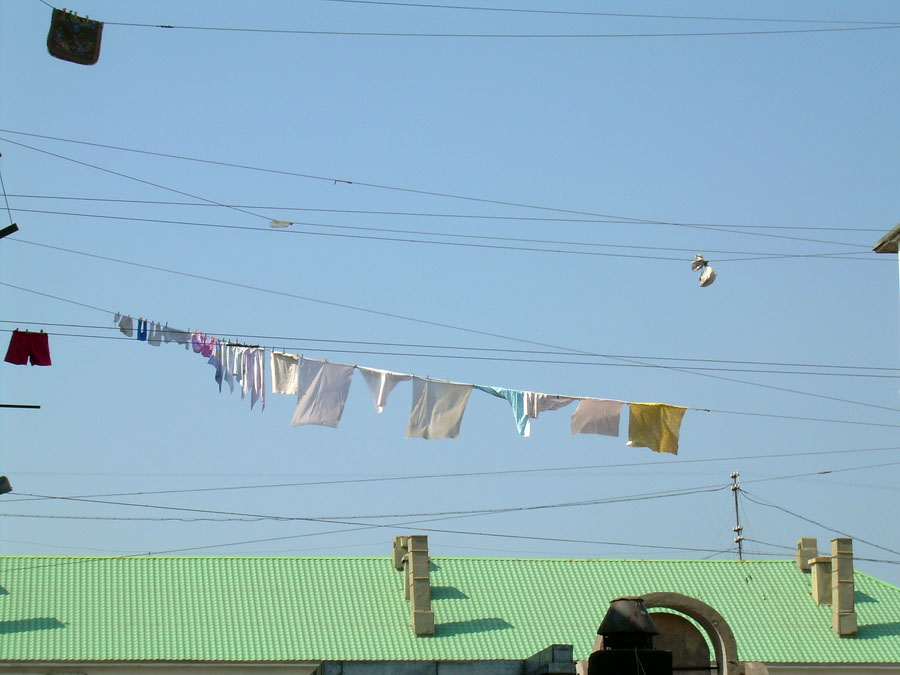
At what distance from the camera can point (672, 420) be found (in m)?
27.5

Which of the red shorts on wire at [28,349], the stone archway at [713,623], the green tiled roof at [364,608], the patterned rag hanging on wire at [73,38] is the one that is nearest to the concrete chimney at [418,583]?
the green tiled roof at [364,608]

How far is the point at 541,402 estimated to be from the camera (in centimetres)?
2662

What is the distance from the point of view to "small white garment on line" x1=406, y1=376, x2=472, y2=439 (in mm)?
26094

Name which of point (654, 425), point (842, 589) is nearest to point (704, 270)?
point (654, 425)

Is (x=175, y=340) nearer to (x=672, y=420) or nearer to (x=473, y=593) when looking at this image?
(x=672, y=420)

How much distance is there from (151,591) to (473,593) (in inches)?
331

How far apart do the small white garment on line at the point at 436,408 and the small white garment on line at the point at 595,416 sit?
2.31 meters

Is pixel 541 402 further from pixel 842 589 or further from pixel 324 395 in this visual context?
pixel 842 589

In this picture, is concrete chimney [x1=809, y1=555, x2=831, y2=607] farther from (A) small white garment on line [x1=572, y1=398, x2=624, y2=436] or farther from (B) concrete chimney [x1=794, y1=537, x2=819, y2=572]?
(A) small white garment on line [x1=572, y1=398, x2=624, y2=436]

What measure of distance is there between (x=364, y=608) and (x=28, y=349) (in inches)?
598

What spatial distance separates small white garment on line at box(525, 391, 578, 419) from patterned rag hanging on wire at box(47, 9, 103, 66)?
33.5 ft

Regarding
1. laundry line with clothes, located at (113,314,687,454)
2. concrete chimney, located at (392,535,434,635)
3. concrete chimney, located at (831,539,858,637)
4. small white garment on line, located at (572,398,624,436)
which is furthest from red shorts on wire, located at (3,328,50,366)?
concrete chimney, located at (831,539,858,637)

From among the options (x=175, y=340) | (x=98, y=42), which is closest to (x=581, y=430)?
(x=175, y=340)

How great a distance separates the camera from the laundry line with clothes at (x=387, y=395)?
80.6ft
